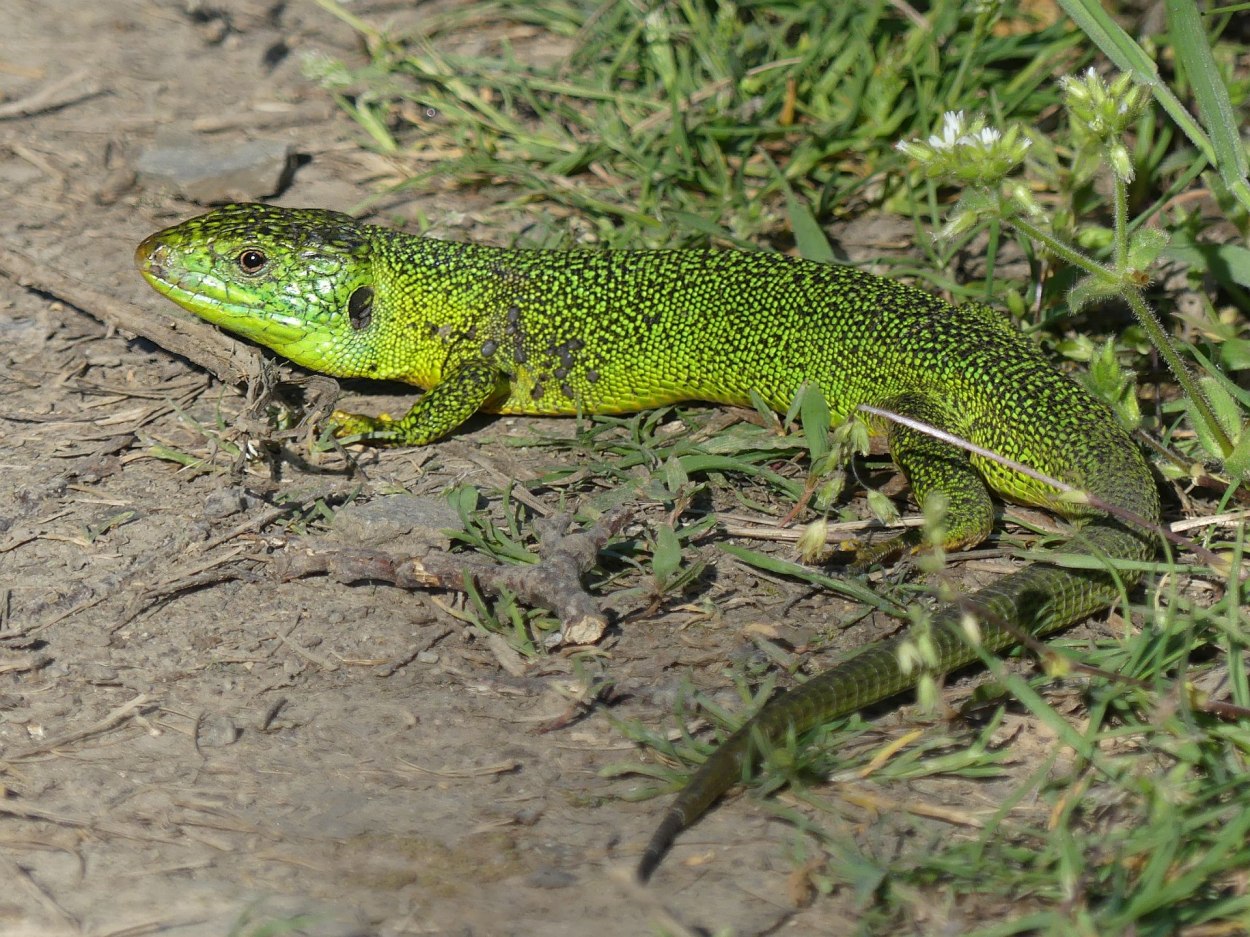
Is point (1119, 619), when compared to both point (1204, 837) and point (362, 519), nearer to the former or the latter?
point (1204, 837)

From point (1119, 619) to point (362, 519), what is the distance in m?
2.27

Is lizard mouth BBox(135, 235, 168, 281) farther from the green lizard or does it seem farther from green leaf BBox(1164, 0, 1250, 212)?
green leaf BBox(1164, 0, 1250, 212)

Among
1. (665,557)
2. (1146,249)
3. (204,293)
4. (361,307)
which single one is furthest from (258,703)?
(1146,249)

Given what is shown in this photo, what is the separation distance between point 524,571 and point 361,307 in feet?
5.47

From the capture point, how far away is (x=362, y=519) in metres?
3.90

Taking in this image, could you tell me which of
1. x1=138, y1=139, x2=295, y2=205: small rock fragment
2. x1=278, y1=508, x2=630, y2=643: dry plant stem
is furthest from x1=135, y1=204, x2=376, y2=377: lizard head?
x1=278, y1=508, x2=630, y2=643: dry plant stem

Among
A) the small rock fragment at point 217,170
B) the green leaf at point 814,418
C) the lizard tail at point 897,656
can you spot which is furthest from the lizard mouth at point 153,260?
the lizard tail at point 897,656

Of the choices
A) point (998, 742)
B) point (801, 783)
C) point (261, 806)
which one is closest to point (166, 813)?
point (261, 806)

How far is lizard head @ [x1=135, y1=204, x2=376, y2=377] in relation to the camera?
4.50 meters

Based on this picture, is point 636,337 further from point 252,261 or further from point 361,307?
point 252,261

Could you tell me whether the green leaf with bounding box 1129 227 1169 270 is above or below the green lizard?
above

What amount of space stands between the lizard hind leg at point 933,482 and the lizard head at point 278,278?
2010 mm

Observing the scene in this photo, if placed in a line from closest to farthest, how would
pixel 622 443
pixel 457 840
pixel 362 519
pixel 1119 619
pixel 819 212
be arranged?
pixel 457 840
pixel 1119 619
pixel 362 519
pixel 622 443
pixel 819 212

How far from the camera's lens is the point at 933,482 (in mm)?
4016
